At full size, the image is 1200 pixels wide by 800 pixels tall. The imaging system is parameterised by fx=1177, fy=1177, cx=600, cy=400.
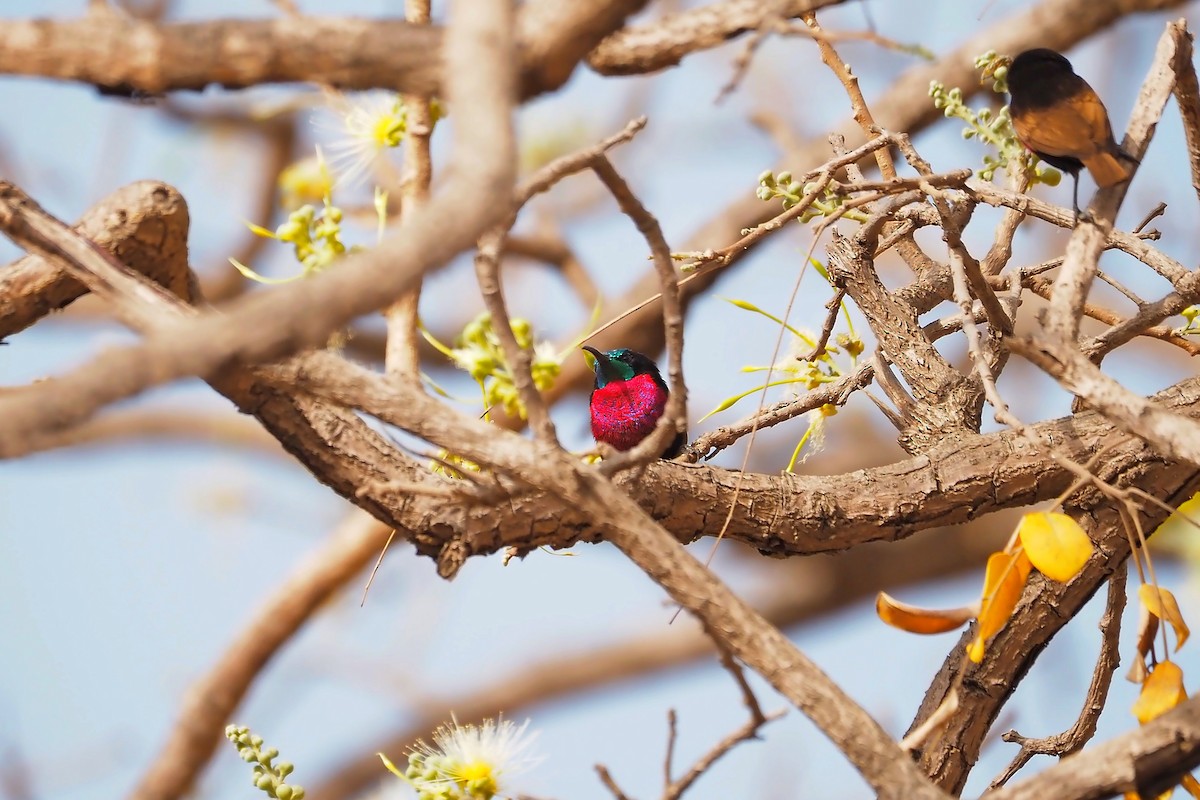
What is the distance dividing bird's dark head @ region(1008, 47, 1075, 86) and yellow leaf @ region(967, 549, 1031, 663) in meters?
0.84

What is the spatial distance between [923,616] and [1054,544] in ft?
0.54

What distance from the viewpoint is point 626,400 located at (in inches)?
105

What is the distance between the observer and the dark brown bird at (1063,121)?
Result: 160 centimetres

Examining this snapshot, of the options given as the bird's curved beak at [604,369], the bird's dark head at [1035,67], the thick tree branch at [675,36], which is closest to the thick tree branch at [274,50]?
the thick tree branch at [675,36]

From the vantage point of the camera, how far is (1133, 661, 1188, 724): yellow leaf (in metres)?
1.28

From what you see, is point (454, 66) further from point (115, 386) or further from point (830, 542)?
point (830, 542)

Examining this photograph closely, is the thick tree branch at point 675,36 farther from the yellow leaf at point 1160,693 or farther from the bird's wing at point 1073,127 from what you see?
the yellow leaf at point 1160,693

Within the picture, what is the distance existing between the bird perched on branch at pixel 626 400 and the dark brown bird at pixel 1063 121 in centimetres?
104

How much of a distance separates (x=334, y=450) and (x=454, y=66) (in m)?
0.78

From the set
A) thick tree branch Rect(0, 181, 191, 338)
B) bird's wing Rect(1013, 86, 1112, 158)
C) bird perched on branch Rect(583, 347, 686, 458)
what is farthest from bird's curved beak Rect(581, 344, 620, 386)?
bird's wing Rect(1013, 86, 1112, 158)

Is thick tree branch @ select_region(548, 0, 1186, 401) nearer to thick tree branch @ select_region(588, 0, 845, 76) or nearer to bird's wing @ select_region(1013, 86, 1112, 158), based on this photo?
bird's wing @ select_region(1013, 86, 1112, 158)

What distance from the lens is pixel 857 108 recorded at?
2.07 meters

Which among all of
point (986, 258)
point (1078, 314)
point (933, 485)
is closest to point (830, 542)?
point (933, 485)

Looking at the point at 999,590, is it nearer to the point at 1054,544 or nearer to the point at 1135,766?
the point at 1054,544
